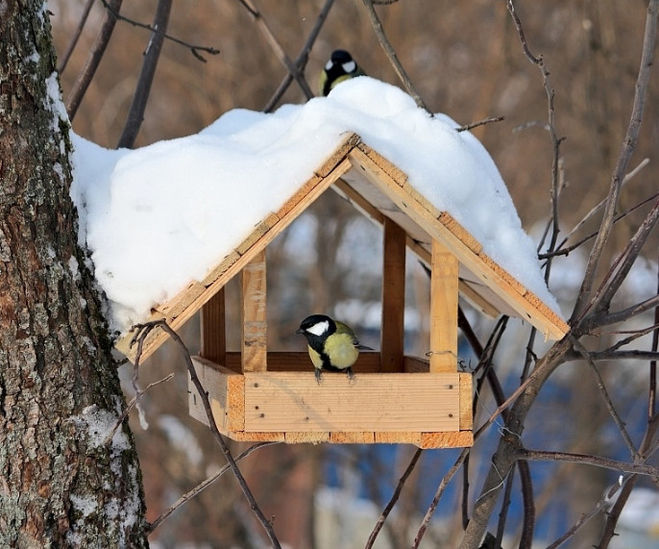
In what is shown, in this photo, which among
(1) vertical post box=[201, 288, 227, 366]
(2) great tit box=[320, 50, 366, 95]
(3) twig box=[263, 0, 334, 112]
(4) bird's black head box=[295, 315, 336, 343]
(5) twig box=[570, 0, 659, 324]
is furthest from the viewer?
(2) great tit box=[320, 50, 366, 95]

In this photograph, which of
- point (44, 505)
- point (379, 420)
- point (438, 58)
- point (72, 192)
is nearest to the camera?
point (44, 505)

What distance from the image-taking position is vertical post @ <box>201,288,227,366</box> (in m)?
3.02

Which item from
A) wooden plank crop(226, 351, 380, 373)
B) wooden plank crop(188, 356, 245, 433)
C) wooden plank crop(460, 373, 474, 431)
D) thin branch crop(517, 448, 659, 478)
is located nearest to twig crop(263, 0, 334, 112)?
wooden plank crop(226, 351, 380, 373)

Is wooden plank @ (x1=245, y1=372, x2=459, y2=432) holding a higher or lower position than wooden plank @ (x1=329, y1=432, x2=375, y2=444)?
higher

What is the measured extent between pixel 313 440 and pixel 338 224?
6.54 meters

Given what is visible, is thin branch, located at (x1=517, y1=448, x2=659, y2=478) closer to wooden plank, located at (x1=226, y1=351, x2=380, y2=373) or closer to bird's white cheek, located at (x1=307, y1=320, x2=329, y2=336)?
bird's white cheek, located at (x1=307, y1=320, x2=329, y2=336)

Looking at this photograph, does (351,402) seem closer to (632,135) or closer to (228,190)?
(228,190)

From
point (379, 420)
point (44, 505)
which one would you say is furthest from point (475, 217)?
point (44, 505)

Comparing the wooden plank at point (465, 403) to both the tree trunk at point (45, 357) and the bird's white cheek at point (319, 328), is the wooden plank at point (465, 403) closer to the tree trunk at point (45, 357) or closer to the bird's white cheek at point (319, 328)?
the bird's white cheek at point (319, 328)

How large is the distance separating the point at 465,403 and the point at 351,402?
0.31m

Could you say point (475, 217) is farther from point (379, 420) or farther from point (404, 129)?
point (379, 420)

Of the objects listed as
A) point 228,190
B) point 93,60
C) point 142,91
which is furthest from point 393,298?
point 93,60

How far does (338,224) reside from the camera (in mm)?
8773

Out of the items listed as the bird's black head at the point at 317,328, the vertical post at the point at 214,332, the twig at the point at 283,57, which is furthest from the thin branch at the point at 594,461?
the twig at the point at 283,57
